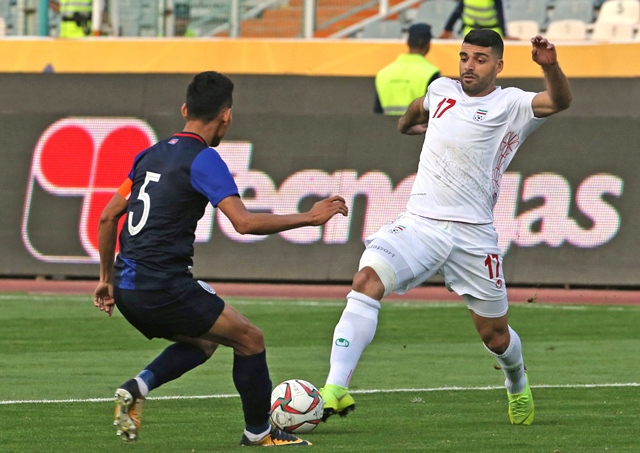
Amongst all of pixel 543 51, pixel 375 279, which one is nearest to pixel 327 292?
pixel 375 279

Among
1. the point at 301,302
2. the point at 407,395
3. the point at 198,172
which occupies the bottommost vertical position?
the point at 301,302

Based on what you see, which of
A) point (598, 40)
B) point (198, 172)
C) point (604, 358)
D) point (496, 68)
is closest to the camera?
point (198, 172)

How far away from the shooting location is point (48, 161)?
17.5 meters

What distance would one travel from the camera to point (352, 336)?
7730 millimetres

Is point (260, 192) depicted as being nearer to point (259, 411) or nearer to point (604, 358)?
point (604, 358)

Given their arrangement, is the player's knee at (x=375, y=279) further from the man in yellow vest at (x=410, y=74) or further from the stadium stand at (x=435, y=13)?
the stadium stand at (x=435, y=13)

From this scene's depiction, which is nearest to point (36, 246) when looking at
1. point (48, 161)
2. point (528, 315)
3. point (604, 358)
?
point (48, 161)

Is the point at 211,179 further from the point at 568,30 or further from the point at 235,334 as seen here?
the point at 568,30

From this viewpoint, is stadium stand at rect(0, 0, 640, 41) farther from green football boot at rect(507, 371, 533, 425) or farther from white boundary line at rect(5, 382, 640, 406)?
green football boot at rect(507, 371, 533, 425)

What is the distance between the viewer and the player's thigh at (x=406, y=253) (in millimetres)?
7923

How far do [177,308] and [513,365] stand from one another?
227 centimetres

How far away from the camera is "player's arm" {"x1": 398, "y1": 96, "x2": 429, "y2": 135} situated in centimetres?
873

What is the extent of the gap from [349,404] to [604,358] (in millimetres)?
4671

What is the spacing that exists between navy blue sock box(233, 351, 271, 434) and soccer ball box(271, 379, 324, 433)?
0.23 meters
